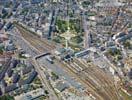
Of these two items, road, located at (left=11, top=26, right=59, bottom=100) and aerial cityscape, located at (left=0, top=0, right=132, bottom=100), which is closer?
aerial cityscape, located at (left=0, top=0, right=132, bottom=100)

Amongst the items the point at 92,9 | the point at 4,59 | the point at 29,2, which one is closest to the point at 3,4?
the point at 29,2

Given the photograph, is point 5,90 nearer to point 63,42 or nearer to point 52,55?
point 52,55

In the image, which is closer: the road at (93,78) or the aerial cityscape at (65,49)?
the road at (93,78)

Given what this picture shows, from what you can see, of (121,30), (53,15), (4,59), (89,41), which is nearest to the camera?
(4,59)

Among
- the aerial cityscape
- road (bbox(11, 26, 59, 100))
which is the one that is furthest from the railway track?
road (bbox(11, 26, 59, 100))

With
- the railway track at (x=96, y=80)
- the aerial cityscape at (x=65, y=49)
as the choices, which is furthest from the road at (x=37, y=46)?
the railway track at (x=96, y=80)

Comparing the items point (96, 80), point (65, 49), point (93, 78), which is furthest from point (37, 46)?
point (96, 80)

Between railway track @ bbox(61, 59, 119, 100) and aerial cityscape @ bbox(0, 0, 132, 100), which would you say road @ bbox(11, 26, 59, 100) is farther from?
railway track @ bbox(61, 59, 119, 100)

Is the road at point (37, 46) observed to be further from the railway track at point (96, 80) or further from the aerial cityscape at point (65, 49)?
the railway track at point (96, 80)
